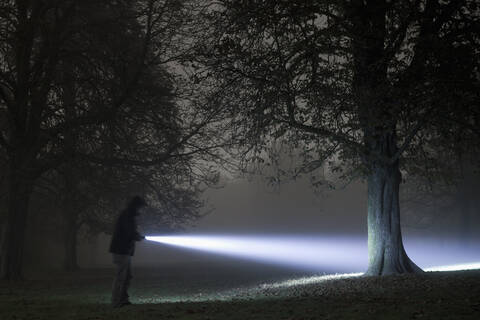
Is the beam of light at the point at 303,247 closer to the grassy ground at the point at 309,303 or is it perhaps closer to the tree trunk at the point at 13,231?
the tree trunk at the point at 13,231

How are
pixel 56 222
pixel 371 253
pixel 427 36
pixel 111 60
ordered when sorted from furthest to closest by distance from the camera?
pixel 56 222
pixel 111 60
pixel 371 253
pixel 427 36

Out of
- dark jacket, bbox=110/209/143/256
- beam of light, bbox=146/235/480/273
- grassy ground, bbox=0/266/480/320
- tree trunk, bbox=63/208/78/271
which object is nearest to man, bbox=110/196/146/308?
dark jacket, bbox=110/209/143/256

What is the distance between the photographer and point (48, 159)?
20.4 meters

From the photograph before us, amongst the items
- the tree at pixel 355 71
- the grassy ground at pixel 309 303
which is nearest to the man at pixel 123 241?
the grassy ground at pixel 309 303

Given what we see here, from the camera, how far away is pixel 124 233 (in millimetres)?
12086

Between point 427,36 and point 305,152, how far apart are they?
17.8ft

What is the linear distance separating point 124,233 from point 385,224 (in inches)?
336

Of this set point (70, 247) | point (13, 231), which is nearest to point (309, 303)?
point (13, 231)

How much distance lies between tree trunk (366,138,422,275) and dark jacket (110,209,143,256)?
321 inches

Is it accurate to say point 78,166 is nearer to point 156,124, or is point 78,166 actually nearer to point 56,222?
point 156,124

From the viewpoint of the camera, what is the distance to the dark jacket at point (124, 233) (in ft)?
39.6

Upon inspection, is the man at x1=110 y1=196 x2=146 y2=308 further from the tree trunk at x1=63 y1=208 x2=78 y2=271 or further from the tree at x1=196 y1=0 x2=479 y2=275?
the tree trunk at x1=63 y1=208 x2=78 y2=271

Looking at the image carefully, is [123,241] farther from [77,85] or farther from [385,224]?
[77,85]

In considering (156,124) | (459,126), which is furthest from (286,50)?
(156,124)
